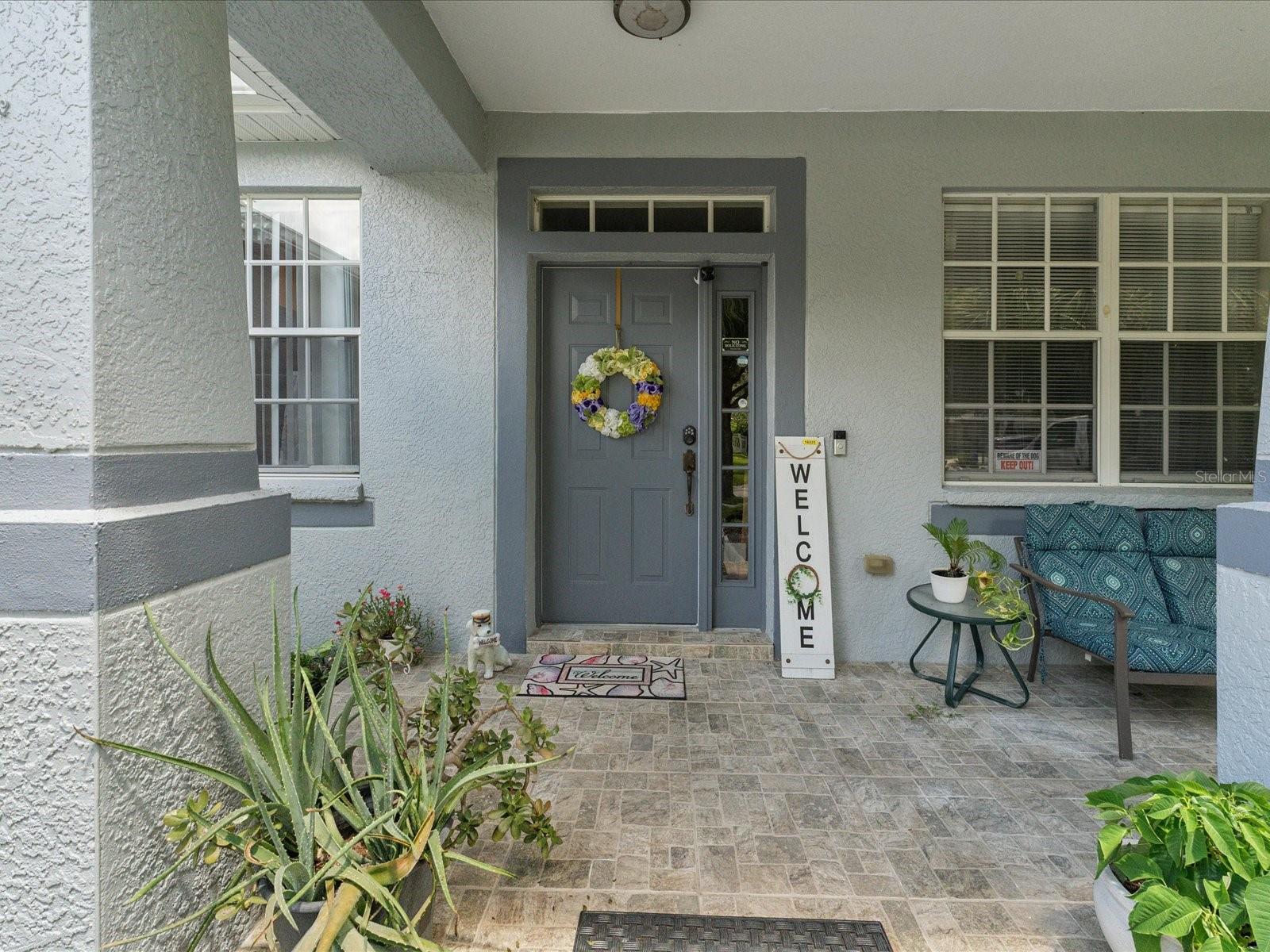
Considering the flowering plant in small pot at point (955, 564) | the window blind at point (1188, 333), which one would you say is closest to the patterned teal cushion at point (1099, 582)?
the flowering plant in small pot at point (955, 564)

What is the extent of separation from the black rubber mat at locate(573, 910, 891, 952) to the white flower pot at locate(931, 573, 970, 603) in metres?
1.85

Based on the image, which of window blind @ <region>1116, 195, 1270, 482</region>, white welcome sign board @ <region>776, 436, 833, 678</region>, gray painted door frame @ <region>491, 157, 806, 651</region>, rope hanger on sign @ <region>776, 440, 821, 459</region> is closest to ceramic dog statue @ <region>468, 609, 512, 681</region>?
gray painted door frame @ <region>491, 157, 806, 651</region>

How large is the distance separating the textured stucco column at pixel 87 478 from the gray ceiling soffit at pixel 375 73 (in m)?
1.09

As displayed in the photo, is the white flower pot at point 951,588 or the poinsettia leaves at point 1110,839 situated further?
the white flower pot at point 951,588

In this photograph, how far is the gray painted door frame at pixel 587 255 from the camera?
11.7 ft

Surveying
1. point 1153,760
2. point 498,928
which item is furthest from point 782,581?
point 498,928

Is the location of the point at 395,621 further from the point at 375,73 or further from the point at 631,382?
the point at 375,73

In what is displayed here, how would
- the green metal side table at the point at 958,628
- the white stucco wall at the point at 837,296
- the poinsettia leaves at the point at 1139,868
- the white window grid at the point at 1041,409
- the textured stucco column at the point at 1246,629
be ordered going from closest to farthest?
the poinsettia leaves at the point at 1139,868 → the textured stucco column at the point at 1246,629 → the green metal side table at the point at 958,628 → the white stucco wall at the point at 837,296 → the white window grid at the point at 1041,409

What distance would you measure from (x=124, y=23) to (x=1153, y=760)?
12.8 feet

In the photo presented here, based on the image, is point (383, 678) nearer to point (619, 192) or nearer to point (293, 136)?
point (619, 192)

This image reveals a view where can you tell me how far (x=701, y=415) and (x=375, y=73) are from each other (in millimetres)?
2288

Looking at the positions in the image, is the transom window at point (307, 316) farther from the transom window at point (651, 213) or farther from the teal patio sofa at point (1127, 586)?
the teal patio sofa at point (1127, 586)

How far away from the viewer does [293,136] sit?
11.7ft

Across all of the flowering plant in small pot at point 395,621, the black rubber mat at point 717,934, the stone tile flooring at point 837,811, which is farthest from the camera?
the flowering plant in small pot at point 395,621
